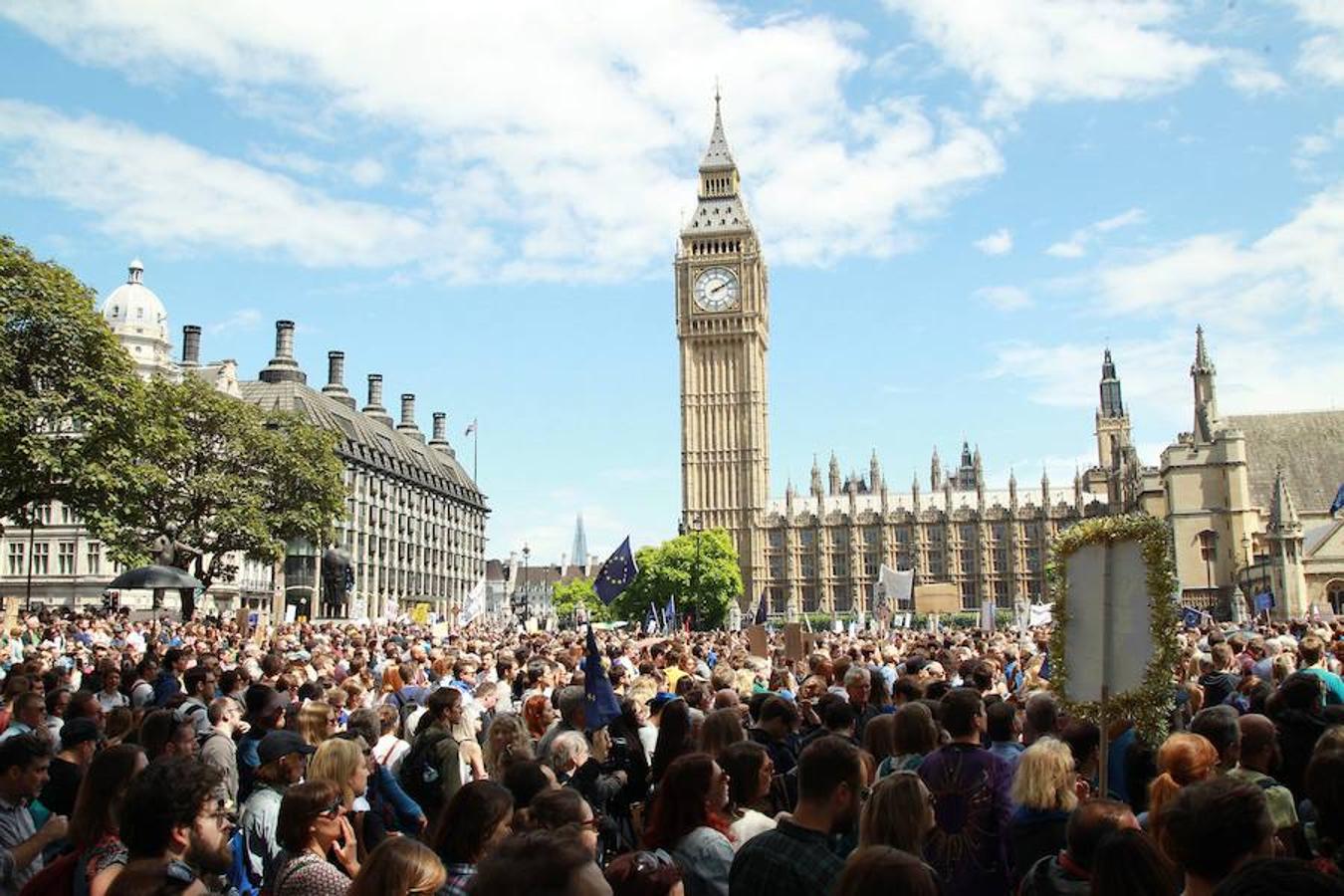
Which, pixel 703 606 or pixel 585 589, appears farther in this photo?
pixel 585 589

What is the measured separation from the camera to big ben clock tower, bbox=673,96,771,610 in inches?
4254

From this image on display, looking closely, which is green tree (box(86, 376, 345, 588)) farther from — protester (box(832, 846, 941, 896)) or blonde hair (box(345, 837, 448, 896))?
protester (box(832, 846, 941, 896))

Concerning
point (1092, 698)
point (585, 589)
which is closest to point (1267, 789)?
point (1092, 698)

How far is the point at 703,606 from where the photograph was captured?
93.5 metres

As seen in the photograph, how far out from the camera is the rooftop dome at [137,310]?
84.7 m

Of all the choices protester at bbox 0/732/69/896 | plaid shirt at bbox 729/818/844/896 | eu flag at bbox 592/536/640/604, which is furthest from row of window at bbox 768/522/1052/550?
plaid shirt at bbox 729/818/844/896

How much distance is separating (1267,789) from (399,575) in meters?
89.8

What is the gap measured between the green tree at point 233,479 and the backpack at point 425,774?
34587 mm

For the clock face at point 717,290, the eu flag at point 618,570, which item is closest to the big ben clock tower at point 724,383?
the clock face at point 717,290

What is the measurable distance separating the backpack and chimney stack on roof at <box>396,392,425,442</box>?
342 ft

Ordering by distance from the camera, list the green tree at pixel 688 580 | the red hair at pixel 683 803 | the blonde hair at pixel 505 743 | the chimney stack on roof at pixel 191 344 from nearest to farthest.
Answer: the red hair at pixel 683 803, the blonde hair at pixel 505 743, the chimney stack on roof at pixel 191 344, the green tree at pixel 688 580

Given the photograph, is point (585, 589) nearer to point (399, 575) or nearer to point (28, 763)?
point (399, 575)

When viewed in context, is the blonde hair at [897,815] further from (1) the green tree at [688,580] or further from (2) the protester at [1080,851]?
(1) the green tree at [688,580]

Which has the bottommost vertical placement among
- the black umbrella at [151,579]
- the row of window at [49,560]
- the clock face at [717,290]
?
the black umbrella at [151,579]
